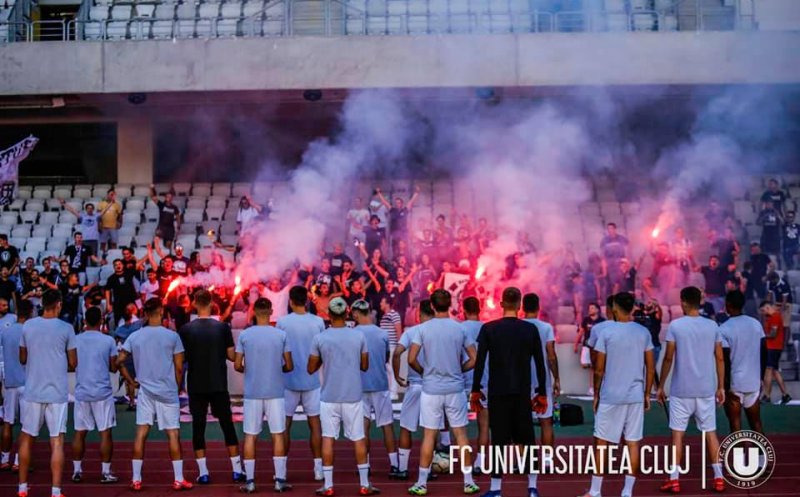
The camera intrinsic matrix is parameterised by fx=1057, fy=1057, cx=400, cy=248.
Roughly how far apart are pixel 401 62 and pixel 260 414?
12.4m

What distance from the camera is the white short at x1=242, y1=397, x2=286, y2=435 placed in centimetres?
948

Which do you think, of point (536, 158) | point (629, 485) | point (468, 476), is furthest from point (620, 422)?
point (536, 158)

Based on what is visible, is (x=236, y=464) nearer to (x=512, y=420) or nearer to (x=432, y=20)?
(x=512, y=420)

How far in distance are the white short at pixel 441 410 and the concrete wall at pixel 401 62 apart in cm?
1215

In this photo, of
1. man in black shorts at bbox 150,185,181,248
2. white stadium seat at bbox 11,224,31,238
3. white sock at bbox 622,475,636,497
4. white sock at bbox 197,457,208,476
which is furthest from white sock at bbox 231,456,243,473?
white stadium seat at bbox 11,224,31,238

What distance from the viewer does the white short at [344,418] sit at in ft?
30.5

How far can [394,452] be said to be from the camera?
10.1 metres

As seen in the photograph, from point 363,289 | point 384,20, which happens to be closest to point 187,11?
point 384,20

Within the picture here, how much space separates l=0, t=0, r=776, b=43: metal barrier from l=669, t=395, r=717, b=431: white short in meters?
13.0

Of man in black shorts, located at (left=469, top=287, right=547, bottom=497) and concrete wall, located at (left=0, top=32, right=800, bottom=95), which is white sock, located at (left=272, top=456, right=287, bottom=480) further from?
concrete wall, located at (left=0, top=32, right=800, bottom=95)

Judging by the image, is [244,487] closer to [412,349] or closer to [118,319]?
[412,349]

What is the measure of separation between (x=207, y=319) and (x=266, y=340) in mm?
640

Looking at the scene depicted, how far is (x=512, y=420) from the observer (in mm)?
8727

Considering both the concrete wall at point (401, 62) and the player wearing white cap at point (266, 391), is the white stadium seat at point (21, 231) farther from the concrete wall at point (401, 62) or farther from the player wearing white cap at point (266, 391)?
the player wearing white cap at point (266, 391)
